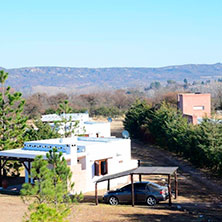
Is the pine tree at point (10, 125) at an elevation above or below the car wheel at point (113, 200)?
above

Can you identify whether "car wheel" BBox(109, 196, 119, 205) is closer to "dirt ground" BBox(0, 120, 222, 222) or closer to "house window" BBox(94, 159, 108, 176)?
"dirt ground" BBox(0, 120, 222, 222)

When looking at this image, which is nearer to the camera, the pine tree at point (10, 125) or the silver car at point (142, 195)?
the silver car at point (142, 195)

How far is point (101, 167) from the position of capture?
22.4 m

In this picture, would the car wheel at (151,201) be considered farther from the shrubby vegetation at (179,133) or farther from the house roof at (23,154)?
the shrubby vegetation at (179,133)

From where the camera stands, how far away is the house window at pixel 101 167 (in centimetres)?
2200

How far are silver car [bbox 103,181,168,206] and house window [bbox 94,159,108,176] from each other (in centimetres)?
332

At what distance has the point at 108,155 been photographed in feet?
75.0

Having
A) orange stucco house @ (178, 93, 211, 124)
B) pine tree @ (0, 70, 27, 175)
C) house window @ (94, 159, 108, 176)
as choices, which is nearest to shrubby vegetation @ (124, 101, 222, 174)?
orange stucco house @ (178, 93, 211, 124)

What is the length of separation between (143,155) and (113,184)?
12565mm

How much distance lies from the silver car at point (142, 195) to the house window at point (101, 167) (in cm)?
332

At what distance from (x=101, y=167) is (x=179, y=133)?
451 inches

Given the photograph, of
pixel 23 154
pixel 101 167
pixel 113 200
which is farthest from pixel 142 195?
pixel 23 154

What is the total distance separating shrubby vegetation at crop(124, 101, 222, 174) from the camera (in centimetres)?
2559

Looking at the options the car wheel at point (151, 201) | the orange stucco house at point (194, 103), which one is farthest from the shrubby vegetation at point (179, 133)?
the car wheel at point (151, 201)
